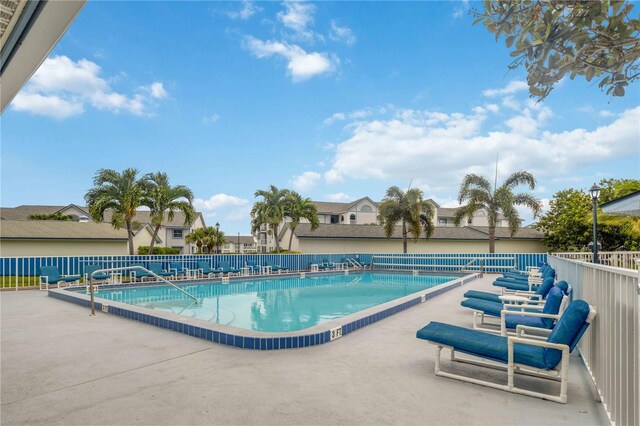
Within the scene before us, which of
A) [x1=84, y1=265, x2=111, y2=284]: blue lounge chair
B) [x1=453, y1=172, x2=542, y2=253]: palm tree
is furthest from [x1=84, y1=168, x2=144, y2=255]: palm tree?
[x1=453, y1=172, x2=542, y2=253]: palm tree

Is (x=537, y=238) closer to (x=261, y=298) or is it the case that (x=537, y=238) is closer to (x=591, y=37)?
(x=261, y=298)

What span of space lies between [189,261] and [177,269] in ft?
4.95

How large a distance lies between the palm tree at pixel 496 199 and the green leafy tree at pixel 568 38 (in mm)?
22696

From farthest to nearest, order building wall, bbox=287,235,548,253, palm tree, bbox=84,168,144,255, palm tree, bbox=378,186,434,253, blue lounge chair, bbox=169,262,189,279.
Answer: building wall, bbox=287,235,548,253, palm tree, bbox=378,186,434,253, palm tree, bbox=84,168,144,255, blue lounge chair, bbox=169,262,189,279

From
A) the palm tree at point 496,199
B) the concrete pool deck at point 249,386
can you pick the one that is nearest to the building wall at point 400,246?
the palm tree at point 496,199

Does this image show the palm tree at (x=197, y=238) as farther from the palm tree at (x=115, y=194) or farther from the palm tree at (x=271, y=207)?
the palm tree at (x=115, y=194)

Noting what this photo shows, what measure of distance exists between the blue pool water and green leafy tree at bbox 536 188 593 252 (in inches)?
668

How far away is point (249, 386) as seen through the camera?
3820 millimetres

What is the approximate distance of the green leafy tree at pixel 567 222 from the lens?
28.6 meters

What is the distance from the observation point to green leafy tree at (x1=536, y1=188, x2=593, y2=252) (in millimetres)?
28625

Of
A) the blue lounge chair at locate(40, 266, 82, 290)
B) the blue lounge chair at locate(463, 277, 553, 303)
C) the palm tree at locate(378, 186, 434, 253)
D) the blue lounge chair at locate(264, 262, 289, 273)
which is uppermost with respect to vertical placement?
the palm tree at locate(378, 186, 434, 253)

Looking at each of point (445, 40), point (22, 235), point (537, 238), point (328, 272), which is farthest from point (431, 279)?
point (22, 235)

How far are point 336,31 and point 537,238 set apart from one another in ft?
96.1

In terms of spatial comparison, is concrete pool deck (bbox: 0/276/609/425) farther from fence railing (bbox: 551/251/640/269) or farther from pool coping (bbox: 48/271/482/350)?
fence railing (bbox: 551/251/640/269)
